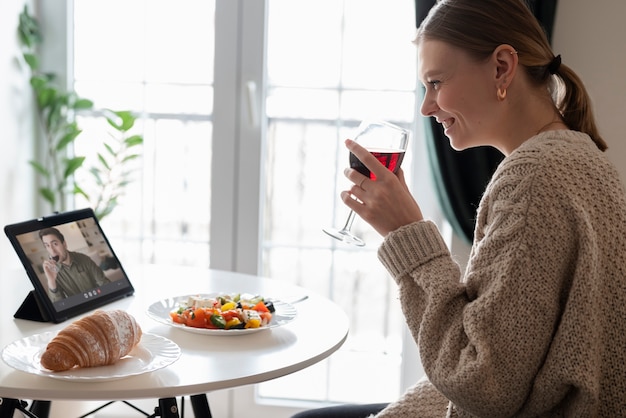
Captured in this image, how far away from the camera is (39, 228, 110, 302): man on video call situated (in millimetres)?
1569

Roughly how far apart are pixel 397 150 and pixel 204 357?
0.53 m

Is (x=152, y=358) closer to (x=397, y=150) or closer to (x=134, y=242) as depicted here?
(x=397, y=150)

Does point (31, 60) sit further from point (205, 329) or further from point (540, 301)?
point (540, 301)

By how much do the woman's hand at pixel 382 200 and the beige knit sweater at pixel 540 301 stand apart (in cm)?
14

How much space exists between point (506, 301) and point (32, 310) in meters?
0.99

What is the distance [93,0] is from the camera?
2.91 m

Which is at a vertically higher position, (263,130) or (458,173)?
(263,130)

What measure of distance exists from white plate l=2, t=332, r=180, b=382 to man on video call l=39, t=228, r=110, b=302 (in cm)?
20

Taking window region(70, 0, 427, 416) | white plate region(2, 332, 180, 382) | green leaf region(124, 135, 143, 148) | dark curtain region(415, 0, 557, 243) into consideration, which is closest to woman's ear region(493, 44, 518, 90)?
white plate region(2, 332, 180, 382)

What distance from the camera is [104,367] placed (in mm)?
1267

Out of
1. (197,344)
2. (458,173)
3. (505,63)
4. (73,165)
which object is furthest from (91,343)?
(73,165)

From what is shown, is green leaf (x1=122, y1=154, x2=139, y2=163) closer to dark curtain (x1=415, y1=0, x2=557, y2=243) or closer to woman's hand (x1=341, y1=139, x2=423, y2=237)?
dark curtain (x1=415, y1=0, x2=557, y2=243)

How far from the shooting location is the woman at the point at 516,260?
3.61 feet

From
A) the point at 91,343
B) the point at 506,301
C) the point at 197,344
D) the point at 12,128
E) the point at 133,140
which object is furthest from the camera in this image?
the point at 133,140
